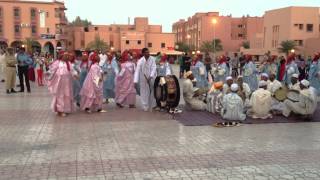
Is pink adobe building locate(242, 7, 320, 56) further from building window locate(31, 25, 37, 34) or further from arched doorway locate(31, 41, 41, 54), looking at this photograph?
building window locate(31, 25, 37, 34)

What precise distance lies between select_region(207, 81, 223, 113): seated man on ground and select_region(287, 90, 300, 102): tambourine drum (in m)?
1.70

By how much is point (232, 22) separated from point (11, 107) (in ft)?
292

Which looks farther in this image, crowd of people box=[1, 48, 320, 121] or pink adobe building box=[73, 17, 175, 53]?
pink adobe building box=[73, 17, 175, 53]

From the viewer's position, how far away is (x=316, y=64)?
58.6 feet

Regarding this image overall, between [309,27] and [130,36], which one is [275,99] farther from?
[130,36]

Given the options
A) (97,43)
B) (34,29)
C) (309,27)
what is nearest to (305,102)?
(309,27)

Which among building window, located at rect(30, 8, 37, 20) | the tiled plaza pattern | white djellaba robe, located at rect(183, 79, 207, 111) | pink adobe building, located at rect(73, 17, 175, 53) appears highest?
building window, located at rect(30, 8, 37, 20)

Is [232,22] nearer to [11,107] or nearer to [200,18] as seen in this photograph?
[200,18]

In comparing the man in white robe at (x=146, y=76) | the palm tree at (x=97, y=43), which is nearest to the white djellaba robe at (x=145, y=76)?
the man in white robe at (x=146, y=76)

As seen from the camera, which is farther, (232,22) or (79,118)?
(232,22)

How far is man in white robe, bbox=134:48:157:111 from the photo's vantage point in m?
13.3

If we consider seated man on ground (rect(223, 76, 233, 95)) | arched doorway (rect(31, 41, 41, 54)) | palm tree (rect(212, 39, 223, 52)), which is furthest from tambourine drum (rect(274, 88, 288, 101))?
palm tree (rect(212, 39, 223, 52))

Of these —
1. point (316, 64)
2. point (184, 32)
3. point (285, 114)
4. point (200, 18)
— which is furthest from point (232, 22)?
point (285, 114)

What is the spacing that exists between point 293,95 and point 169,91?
3176 millimetres
